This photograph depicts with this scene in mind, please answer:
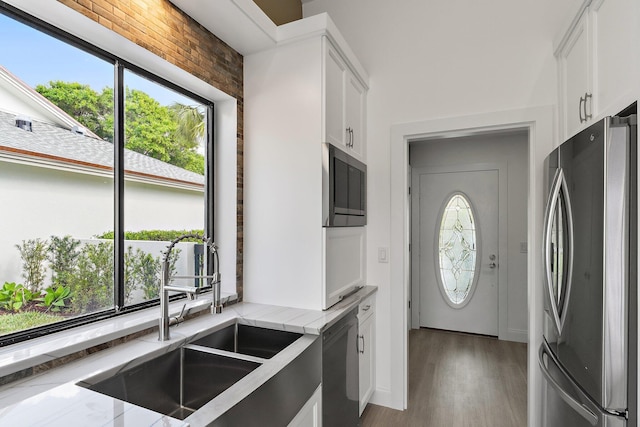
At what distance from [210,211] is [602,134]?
2.00 m

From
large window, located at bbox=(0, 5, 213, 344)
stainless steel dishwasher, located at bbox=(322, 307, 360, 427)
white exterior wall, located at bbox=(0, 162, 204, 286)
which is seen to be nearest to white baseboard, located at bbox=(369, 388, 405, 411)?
stainless steel dishwasher, located at bbox=(322, 307, 360, 427)

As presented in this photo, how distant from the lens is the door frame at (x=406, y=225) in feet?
7.19

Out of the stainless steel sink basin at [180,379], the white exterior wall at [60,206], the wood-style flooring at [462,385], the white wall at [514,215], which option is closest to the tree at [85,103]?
the white exterior wall at [60,206]

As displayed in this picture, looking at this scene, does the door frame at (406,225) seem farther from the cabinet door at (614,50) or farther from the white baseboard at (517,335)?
the white baseboard at (517,335)

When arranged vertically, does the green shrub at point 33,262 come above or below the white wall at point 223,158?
below

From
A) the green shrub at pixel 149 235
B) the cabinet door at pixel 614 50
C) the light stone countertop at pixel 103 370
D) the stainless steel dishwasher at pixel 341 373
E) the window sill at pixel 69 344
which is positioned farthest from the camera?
the stainless steel dishwasher at pixel 341 373

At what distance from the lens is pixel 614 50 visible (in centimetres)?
139

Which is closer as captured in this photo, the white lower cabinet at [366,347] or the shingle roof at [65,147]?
the shingle roof at [65,147]

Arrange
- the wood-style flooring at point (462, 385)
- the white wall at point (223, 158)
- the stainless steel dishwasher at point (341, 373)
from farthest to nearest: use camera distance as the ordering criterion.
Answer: the wood-style flooring at point (462, 385) < the white wall at point (223, 158) < the stainless steel dishwasher at point (341, 373)

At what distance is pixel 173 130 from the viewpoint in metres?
1.97

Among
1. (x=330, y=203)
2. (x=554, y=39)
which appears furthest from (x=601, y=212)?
(x=554, y=39)

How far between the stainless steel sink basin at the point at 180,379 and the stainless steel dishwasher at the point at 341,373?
0.50 metres

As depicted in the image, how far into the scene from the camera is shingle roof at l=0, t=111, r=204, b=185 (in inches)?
49.5

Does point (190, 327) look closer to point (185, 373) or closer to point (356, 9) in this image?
point (185, 373)
